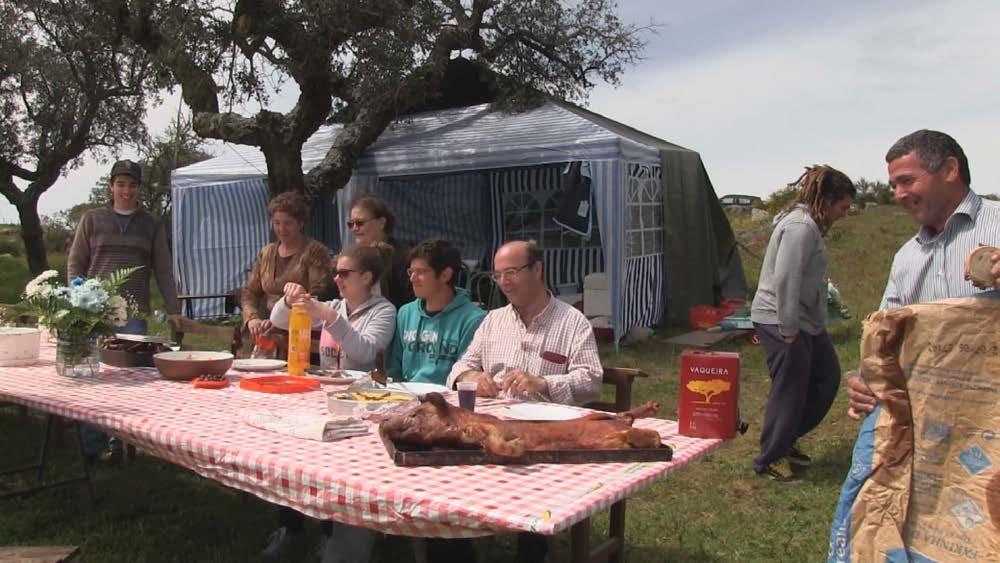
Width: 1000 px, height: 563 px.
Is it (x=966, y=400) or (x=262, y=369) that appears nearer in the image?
(x=966, y=400)

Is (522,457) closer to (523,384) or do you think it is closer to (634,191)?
(523,384)

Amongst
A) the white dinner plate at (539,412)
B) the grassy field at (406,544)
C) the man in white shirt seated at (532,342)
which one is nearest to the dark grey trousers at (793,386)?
the grassy field at (406,544)

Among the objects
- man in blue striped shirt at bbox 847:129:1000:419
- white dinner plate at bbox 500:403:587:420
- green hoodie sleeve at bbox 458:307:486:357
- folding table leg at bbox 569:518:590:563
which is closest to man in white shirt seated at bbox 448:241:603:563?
green hoodie sleeve at bbox 458:307:486:357

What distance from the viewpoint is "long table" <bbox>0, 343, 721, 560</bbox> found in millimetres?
1621

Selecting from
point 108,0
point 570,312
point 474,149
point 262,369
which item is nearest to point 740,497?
point 570,312

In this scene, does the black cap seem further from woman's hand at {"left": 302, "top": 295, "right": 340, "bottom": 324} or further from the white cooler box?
the white cooler box

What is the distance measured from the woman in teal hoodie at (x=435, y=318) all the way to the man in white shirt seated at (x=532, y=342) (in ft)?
0.57

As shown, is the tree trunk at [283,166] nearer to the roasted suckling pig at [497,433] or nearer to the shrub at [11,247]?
the roasted suckling pig at [497,433]

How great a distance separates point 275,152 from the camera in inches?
381

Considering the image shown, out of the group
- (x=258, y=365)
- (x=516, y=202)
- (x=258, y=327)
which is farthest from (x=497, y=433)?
(x=516, y=202)

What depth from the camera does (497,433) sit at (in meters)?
1.95

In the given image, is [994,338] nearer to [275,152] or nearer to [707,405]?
[707,405]

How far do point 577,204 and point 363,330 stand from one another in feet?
20.4

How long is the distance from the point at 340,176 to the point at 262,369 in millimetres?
7106
